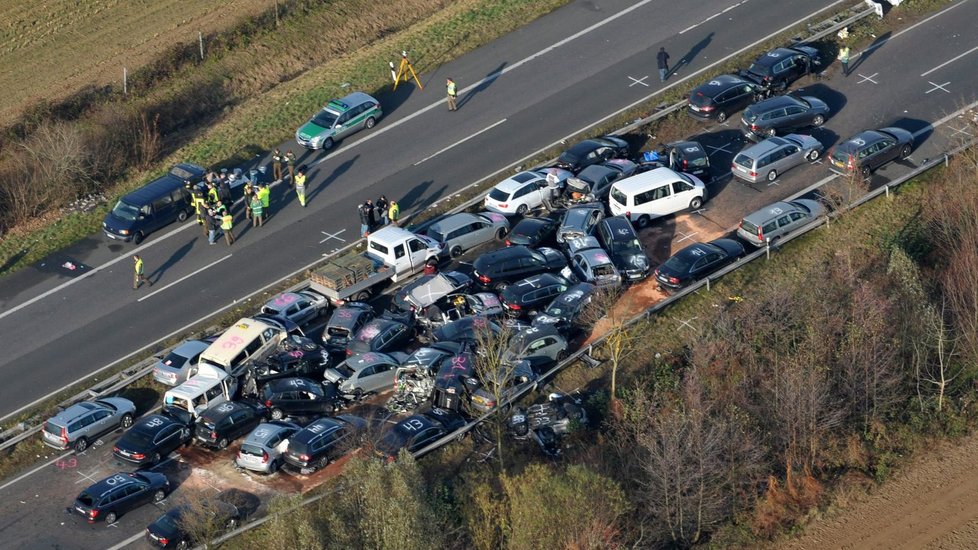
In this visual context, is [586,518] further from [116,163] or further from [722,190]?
[116,163]

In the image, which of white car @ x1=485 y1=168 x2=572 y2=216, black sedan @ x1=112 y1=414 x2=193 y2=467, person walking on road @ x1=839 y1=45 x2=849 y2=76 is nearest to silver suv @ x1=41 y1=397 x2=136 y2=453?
black sedan @ x1=112 y1=414 x2=193 y2=467

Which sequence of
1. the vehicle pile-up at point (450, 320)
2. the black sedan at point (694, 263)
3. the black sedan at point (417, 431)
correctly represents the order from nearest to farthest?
the black sedan at point (417, 431), the vehicle pile-up at point (450, 320), the black sedan at point (694, 263)

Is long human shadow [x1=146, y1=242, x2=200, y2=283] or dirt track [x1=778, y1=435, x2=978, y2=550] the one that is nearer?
dirt track [x1=778, y1=435, x2=978, y2=550]

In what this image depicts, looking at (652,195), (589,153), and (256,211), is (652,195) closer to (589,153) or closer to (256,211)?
(589,153)

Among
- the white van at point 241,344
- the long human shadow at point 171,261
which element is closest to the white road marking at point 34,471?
the white van at point 241,344

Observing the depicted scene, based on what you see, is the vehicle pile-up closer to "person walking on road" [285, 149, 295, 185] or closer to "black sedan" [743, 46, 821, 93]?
"black sedan" [743, 46, 821, 93]

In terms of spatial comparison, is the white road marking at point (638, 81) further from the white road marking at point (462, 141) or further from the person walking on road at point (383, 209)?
the person walking on road at point (383, 209)
